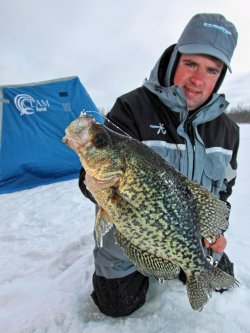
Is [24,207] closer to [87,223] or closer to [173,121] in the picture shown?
[87,223]

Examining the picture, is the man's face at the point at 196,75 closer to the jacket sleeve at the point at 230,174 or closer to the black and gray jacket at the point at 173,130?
the black and gray jacket at the point at 173,130

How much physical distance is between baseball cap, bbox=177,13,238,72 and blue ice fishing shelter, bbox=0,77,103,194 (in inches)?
145

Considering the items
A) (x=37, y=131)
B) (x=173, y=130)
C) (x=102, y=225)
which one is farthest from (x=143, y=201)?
(x=37, y=131)

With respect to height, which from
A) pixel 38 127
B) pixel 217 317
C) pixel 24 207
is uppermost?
pixel 38 127

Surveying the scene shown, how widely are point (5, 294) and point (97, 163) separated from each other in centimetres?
171

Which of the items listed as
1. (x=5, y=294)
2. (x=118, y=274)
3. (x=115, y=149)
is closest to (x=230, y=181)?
(x=118, y=274)

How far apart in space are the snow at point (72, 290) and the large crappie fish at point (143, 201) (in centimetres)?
67

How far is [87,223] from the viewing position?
4.35m

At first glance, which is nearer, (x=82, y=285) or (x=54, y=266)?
(x=82, y=285)

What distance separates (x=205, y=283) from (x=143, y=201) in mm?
763

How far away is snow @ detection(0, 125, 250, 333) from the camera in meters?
2.41

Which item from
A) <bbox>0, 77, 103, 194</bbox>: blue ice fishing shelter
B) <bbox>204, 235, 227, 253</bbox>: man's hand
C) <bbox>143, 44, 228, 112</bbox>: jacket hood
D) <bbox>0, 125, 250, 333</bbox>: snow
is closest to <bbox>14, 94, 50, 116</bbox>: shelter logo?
<bbox>0, 77, 103, 194</bbox>: blue ice fishing shelter

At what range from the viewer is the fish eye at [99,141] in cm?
185

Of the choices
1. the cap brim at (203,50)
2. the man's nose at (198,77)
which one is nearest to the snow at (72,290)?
the man's nose at (198,77)
